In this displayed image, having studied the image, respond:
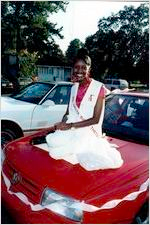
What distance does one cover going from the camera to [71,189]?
7.01ft

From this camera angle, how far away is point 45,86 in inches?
207

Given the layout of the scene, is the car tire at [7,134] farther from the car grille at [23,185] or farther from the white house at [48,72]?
the car grille at [23,185]

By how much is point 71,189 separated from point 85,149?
1.48ft

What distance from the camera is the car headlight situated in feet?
6.74

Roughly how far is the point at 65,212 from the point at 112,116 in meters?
1.48

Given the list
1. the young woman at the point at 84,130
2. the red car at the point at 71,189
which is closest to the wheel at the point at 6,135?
the red car at the point at 71,189

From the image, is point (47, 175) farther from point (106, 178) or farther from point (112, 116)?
point (112, 116)

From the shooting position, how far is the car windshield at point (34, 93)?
5133 mm

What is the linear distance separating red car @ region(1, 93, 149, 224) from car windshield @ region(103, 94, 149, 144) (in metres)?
0.21

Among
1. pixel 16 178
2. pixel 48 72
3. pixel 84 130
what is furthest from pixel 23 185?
pixel 48 72

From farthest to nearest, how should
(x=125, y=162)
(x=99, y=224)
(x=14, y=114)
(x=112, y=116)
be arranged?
(x=14, y=114), (x=112, y=116), (x=125, y=162), (x=99, y=224)

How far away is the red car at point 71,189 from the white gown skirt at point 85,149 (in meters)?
0.05

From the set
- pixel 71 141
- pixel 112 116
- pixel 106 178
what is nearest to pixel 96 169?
pixel 106 178

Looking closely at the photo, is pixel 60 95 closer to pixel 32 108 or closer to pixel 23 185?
pixel 32 108
